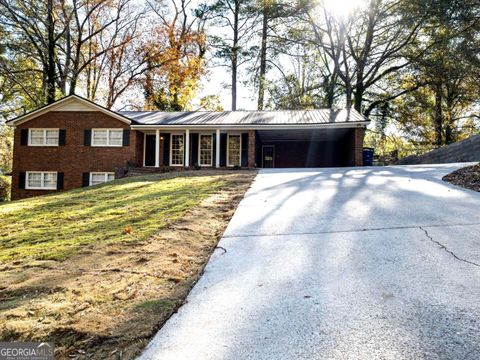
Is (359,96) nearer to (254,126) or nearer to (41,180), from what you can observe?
(254,126)

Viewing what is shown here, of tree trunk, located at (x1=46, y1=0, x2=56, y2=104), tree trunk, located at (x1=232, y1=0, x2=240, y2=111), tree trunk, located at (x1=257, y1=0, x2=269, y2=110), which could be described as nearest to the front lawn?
tree trunk, located at (x1=46, y1=0, x2=56, y2=104)

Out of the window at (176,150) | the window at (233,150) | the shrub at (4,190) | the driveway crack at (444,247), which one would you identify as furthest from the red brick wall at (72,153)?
the driveway crack at (444,247)

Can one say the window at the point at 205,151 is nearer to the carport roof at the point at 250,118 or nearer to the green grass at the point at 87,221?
the carport roof at the point at 250,118

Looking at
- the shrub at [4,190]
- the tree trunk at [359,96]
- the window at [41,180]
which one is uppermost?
the tree trunk at [359,96]

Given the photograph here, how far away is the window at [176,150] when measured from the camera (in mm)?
18875

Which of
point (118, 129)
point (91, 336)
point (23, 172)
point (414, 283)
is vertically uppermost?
point (118, 129)

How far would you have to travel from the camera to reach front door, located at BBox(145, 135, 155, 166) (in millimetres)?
18469

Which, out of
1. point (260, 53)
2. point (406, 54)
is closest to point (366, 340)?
point (406, 54)

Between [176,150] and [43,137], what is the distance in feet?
23.5

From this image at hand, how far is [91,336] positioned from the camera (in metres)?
2.15

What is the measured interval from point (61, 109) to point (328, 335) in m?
19.0

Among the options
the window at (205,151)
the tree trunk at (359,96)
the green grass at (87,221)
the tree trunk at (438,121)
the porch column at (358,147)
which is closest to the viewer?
the green grass at (87,221)

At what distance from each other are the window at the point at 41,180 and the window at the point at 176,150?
20.7ft

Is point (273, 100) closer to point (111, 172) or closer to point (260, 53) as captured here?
point (260, 53)
